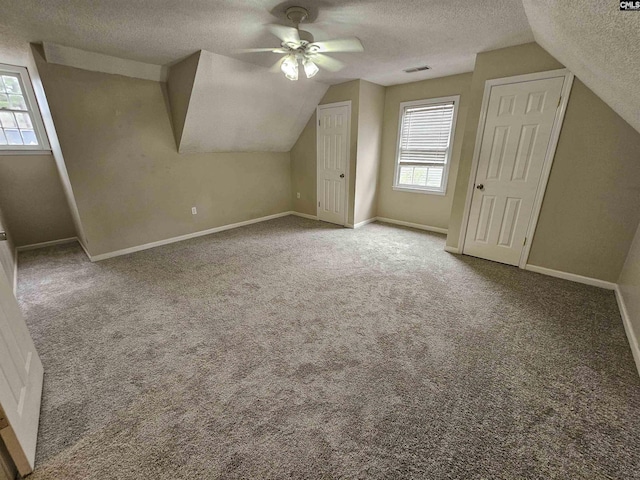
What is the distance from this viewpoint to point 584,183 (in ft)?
8.59

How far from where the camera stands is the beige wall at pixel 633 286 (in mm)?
1946

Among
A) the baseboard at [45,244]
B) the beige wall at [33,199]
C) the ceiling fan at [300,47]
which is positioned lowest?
the baseboard at [45,244]

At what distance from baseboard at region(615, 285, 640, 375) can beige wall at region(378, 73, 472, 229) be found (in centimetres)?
217

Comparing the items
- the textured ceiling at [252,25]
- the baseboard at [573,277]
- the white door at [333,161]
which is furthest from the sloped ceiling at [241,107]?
the baseboard at [573,277]

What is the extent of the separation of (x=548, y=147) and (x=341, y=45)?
2.33 m

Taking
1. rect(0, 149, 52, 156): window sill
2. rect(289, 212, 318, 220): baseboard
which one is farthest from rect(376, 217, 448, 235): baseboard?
rect(0, 149, 52, 156): window sill

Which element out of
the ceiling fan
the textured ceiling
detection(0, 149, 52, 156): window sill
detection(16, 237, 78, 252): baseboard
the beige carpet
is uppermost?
the textured ceiling

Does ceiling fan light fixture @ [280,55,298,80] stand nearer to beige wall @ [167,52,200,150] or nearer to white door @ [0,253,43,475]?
beige wall @ [167,52,200,150]

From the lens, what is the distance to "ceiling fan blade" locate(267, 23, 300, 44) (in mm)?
2271

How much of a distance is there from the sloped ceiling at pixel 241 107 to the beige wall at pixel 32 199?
1915 millimetres

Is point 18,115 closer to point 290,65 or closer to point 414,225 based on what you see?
point 290,65

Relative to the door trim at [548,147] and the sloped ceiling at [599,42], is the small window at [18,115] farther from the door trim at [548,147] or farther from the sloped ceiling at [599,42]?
the door trim at [548,147]

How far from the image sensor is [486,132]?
3029 millimetres

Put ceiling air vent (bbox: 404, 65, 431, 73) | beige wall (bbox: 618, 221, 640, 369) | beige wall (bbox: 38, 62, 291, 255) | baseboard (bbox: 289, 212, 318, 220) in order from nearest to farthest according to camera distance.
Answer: beige wall (bbox: 618, 221, 640, 369)
beige wall (bbox: 38, 62, 291, 255)
ceiling air vent (bbox: 404, 65, 431, 73)
baseboard (bbox: 289, 212, 318, 220)
